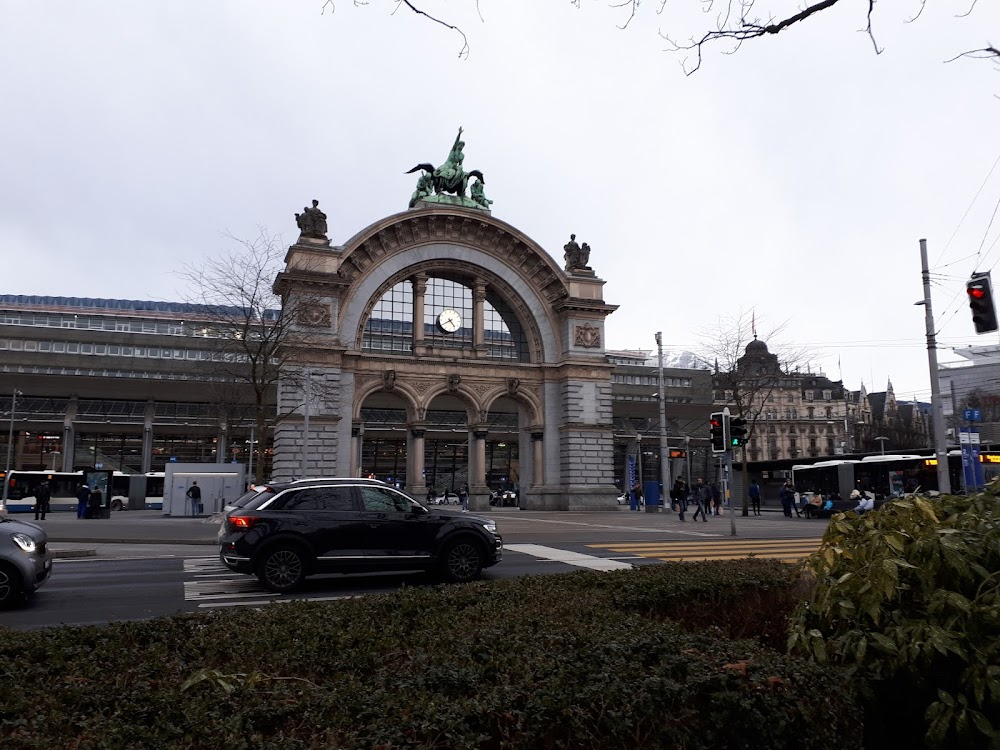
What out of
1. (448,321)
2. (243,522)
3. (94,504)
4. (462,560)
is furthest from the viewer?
(448,321)

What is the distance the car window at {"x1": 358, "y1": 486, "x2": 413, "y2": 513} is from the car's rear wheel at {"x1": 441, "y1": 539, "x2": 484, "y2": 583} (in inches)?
39.9

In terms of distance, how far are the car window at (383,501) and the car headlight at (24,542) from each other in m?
4.84

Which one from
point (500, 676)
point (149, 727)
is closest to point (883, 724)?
point (500, 676)

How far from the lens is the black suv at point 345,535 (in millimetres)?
12039

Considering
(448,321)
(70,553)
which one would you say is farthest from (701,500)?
(70,553)

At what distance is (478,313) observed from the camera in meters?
44.8

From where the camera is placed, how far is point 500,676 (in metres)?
3.50

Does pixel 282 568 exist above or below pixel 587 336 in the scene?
below

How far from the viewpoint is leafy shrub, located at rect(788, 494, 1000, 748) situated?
359 cm

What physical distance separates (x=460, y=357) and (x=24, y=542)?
109 feet

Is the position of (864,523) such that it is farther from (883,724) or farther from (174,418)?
(174,418)

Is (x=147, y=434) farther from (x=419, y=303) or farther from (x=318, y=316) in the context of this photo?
(x=419, y=303)

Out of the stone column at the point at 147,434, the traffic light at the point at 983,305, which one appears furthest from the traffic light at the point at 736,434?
the stone column at the point at 147,434

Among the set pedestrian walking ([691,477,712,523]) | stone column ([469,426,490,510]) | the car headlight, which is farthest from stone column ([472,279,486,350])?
the car headlight
